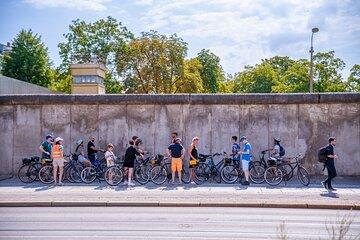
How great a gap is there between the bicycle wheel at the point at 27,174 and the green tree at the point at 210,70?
43996mm

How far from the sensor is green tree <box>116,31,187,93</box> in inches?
1913

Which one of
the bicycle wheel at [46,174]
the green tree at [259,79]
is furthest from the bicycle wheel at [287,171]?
the green tree at [259,79]

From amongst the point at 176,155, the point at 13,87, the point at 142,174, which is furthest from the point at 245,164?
the point at 13,87

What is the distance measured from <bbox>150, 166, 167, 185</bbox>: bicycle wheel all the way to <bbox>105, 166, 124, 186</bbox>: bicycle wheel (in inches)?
47.2

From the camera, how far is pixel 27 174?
17.4 meters

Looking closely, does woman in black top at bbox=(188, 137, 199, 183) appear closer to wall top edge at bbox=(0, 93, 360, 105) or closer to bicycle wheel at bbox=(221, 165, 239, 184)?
bicycle wheel at bbox=(221, 165, 239, 184)

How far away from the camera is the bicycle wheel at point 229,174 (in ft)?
57.2

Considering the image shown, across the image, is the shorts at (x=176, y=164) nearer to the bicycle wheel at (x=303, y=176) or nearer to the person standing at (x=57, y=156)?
the person standing at (x=57, y=156)

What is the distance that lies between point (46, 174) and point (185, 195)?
6.17m

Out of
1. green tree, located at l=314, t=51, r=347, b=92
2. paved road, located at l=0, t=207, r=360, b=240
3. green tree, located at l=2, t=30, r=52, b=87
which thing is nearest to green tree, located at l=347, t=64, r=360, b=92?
green tree, located at l=314, t=51, r=347, b=92

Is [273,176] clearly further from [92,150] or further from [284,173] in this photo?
[92,150]

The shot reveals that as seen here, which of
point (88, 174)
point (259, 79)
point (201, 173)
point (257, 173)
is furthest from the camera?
point (259, 79)

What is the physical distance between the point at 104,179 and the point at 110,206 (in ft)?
16.0

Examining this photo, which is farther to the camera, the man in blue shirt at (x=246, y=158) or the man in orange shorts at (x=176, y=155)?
the man in orange shorts at (x=176, y=155)
